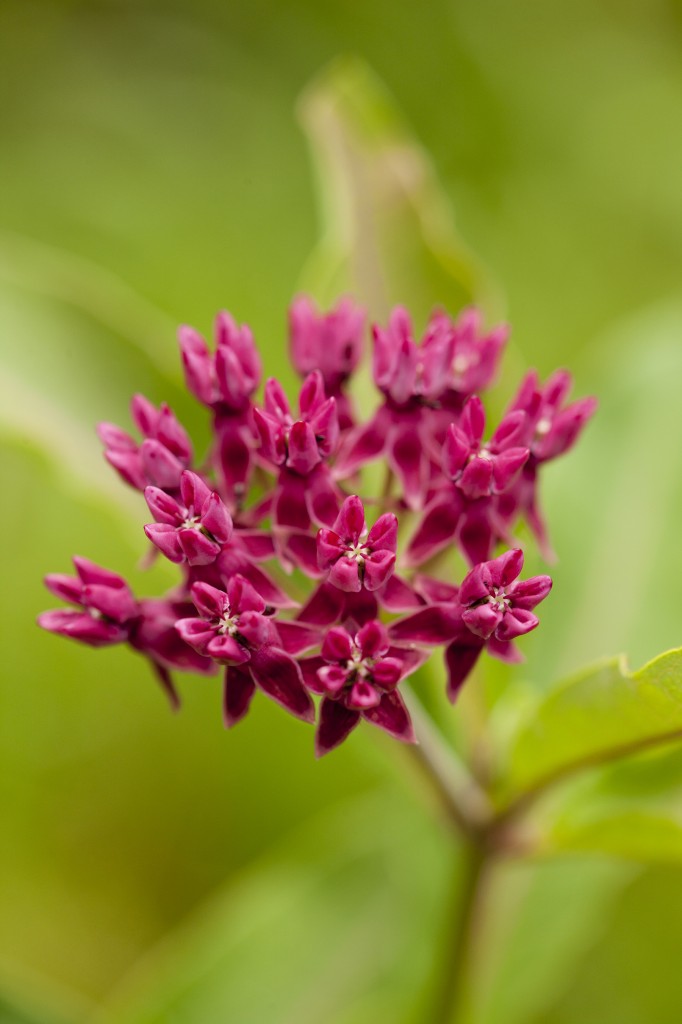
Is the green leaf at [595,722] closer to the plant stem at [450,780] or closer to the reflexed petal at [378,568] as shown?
the plant stem at [450,780]

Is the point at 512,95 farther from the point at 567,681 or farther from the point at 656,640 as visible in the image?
the point at 567,681

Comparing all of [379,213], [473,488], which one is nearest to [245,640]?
[473,488]

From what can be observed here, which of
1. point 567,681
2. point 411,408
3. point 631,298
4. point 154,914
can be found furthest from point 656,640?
point 631,298

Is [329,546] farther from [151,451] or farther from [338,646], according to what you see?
[151,451]

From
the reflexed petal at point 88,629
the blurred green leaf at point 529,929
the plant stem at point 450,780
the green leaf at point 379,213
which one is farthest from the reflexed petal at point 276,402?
the blurred green leaf at point 529,929

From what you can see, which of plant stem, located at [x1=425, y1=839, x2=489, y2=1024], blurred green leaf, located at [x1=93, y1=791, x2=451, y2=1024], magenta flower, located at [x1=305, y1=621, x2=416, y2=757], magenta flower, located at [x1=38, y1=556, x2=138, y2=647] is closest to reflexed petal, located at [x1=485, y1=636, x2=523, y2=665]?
magenta flower, located at [x1=305, y1=621, x2=416, y2=757]

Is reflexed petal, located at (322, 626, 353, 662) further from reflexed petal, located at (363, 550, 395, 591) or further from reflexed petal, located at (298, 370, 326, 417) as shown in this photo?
reflexed petal, located at (298, 370, 326, 417)
